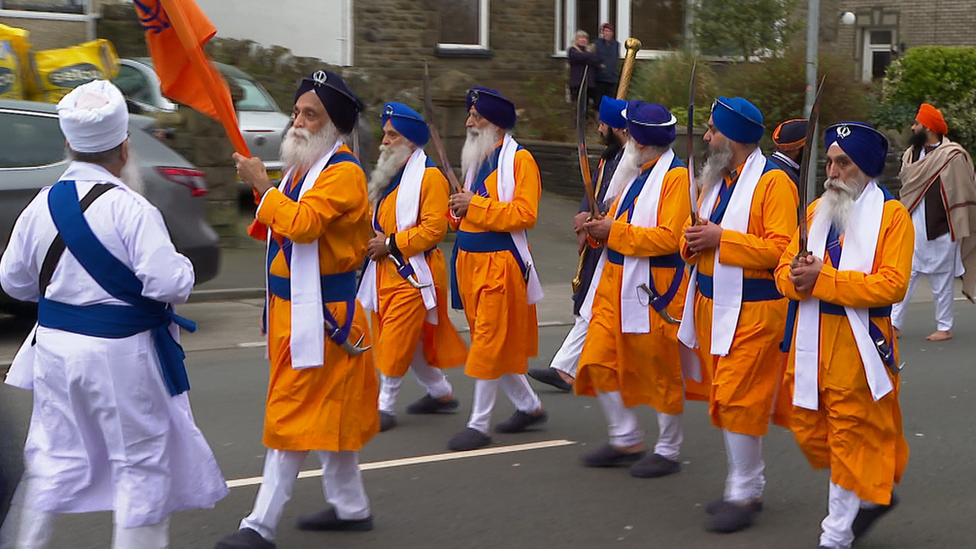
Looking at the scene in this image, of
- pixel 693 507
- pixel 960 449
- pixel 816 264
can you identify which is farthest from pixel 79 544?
pixel 960 449

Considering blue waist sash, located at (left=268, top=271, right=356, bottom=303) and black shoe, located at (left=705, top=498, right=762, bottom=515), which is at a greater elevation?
blue waist sash, located at (left=268, top=271, right=356, bottom=303)

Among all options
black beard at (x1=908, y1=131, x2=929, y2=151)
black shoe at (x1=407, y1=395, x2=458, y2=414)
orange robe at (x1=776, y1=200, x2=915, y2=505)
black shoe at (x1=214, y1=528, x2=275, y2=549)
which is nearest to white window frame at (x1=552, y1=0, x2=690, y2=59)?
black beard at (x1=908, y1=131, x2=929, y2=151)

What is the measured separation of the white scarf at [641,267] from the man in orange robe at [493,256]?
2.55 feet

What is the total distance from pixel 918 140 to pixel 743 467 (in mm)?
6134

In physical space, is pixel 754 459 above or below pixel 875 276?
below

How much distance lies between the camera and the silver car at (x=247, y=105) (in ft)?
52.2

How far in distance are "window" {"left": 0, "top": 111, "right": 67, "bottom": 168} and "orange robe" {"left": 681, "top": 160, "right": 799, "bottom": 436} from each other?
5.80 m

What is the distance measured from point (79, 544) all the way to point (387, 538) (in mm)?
1225

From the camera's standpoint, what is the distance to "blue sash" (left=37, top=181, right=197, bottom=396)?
416 centimetres

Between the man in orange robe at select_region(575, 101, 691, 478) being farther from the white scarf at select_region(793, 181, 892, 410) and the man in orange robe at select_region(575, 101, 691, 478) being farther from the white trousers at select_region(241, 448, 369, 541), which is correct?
the white trousers at select_region(241, 448, 369, 541)

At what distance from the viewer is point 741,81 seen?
1989cm

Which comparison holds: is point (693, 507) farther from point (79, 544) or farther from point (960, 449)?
point (79, 544)

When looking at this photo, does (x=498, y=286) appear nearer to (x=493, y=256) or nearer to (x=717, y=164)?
(x=493, y=256)

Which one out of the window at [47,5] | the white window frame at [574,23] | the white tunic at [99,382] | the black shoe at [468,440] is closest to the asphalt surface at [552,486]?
the black shoe at [468,440]
